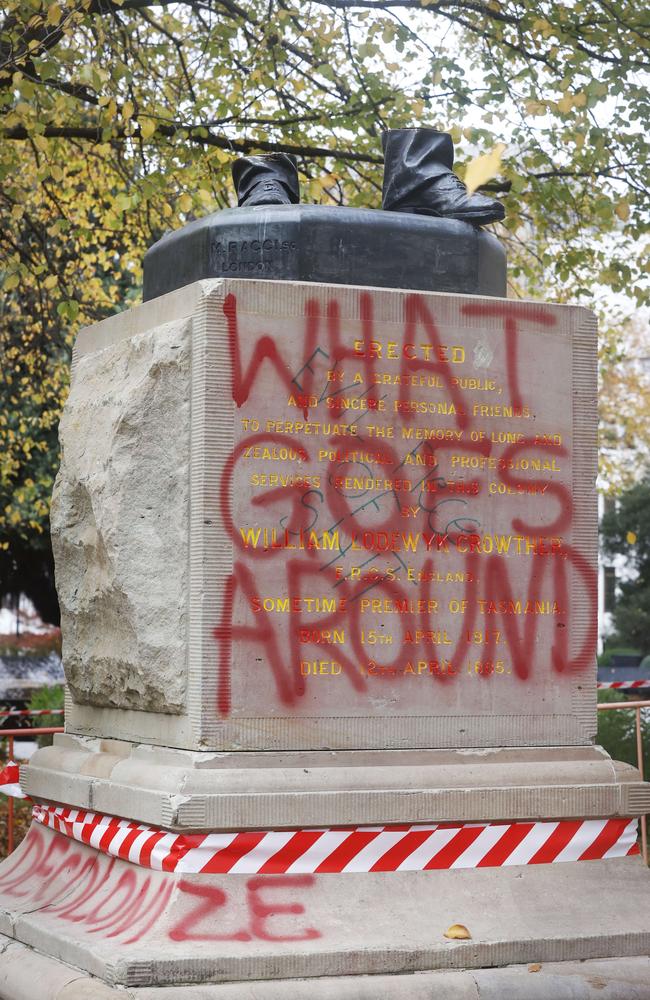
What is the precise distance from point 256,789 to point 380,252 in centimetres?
216

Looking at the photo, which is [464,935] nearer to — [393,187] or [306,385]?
[306,385]

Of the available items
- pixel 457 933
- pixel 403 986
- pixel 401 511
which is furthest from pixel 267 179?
pixel 403 986

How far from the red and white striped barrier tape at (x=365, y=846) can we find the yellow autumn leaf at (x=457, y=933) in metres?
0.29

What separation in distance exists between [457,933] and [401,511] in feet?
5.14

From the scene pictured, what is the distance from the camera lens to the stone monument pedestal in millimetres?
5016

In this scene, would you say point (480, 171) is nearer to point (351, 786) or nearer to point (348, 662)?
point (348, 662)

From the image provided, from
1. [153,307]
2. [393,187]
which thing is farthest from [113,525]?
Answer: [393,187]

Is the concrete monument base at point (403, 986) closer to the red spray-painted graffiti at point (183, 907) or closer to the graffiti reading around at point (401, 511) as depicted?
the red spray-painted graffiti at point (183, 907)

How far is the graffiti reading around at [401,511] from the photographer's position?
5324mm

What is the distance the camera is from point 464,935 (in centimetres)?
502

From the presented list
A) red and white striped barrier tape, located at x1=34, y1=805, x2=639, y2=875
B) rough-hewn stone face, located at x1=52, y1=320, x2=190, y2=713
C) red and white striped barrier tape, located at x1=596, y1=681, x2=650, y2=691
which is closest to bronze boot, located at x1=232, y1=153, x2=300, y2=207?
rough-hewn stone face, located at x1=52, y1=320, x2=190, y2=713

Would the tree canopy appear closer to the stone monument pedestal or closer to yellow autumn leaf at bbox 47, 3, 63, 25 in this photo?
yellow autumn leaf at bbox 47, 3, 63, 25

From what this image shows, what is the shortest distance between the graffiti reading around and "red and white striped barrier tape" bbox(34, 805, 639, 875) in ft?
1.49

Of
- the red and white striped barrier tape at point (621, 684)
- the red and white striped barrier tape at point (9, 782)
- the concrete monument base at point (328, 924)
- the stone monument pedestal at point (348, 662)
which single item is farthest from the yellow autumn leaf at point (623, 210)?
the concrete monument base at point (328, 924)
